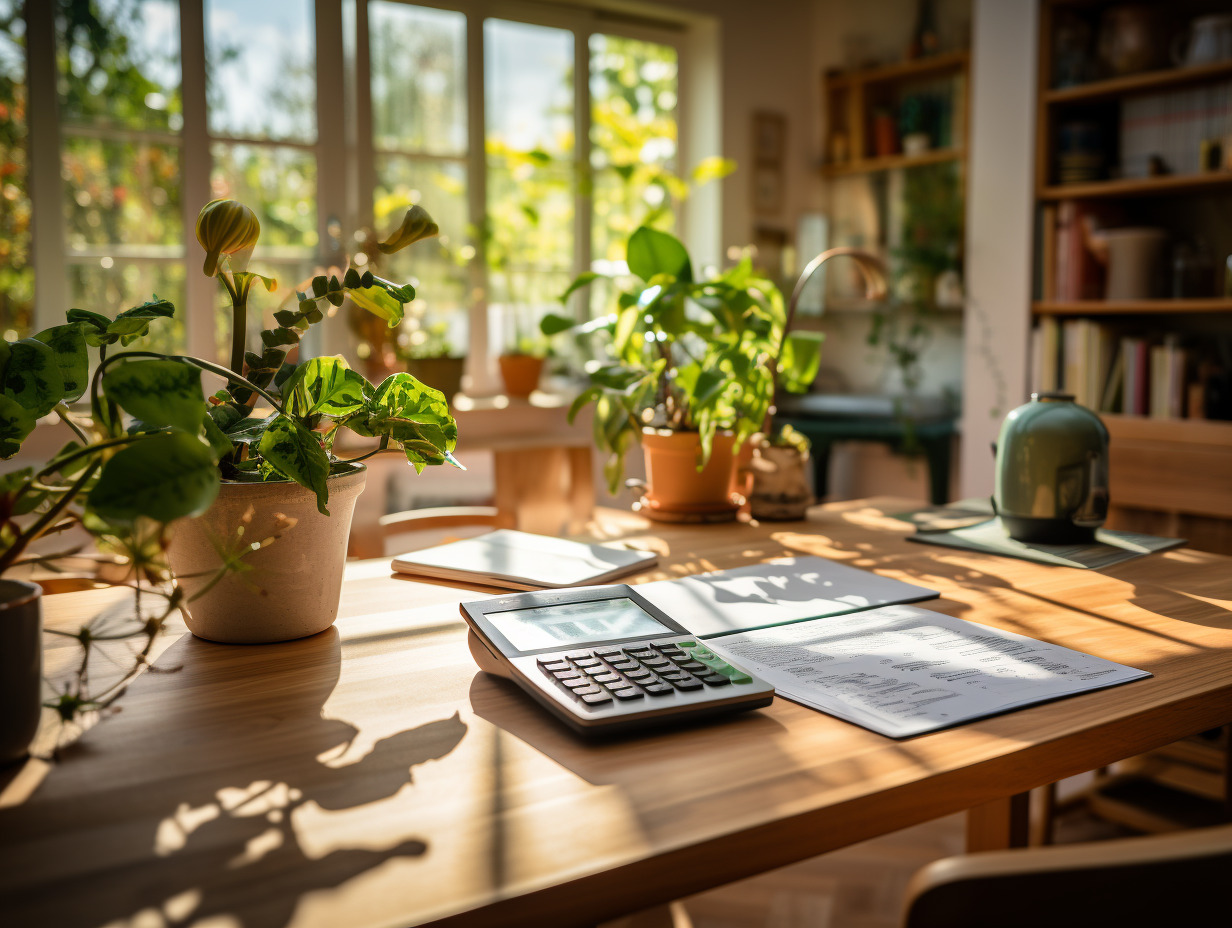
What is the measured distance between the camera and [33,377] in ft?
2.71

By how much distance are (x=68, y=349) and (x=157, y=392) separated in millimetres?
276

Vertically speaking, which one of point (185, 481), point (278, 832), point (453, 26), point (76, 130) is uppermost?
point (453, 26)

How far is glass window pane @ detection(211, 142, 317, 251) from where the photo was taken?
3129mm

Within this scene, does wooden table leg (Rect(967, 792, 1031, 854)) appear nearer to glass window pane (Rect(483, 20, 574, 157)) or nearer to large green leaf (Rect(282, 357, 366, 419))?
large green leaf (Rect(282, 357, 366, 419))

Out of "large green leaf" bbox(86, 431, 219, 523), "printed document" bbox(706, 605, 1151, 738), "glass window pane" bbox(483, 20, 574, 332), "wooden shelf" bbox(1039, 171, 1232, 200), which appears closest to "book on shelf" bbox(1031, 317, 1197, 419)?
"wooden shelf" bbox(1039, 171, 1232, 200)

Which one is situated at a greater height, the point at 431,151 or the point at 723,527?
the point at 431,151

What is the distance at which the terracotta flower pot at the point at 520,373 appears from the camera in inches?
138

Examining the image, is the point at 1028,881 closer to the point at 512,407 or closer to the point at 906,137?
the point at 512,407

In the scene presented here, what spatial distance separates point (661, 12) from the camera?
148 inches

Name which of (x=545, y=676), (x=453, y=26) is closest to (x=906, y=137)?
(x=453, y=26)

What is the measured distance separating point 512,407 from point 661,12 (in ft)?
5.37

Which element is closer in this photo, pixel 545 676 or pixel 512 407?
pixel 545 676

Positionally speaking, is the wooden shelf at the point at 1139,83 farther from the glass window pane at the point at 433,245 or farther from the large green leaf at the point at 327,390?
the large green leaf at the point at 327,390

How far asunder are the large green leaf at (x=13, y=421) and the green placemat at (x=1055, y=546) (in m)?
1.11
